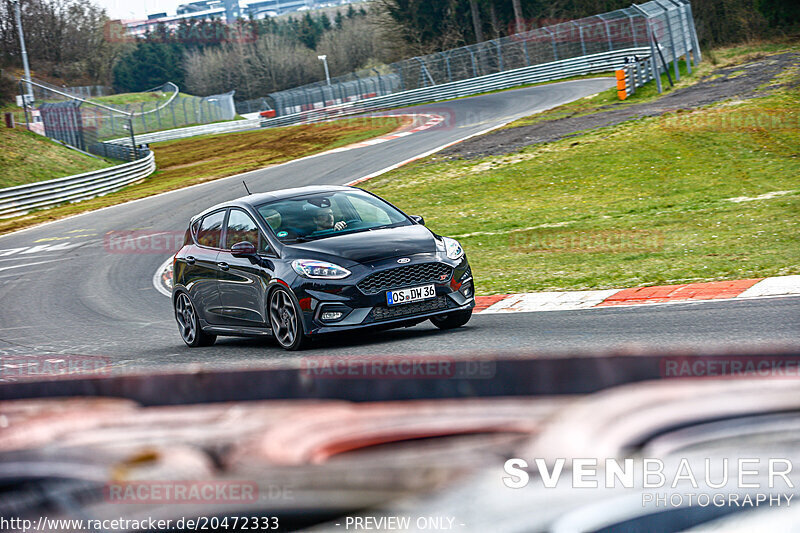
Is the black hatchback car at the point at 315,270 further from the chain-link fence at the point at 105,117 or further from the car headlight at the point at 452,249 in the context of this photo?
the chain-link fence at the point at 105,117

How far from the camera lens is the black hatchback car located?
856 centimetres

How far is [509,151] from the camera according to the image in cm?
2739

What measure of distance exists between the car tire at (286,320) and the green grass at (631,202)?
417 cm

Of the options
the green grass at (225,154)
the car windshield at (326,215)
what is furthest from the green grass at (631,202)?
the green grass at (225,154)

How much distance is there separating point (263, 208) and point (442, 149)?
70.0 feet

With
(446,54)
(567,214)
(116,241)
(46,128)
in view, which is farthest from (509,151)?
(446,54)

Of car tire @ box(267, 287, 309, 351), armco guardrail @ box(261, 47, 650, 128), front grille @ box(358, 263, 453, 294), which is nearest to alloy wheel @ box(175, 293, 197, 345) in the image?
car tire @ box(267, 287, 309, 351)

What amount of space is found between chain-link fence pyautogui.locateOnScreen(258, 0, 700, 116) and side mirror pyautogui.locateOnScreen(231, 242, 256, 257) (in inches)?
1080

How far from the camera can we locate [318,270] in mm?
8711

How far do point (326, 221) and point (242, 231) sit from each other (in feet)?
3.19

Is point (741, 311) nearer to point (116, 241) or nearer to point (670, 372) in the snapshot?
point (670, 372)

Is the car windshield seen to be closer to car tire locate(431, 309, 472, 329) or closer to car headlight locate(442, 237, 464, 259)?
car headlight locate(442, 237, 464, 259)

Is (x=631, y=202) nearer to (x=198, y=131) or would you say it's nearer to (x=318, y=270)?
(x=318, y=270)

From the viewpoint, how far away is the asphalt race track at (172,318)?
7.78m
